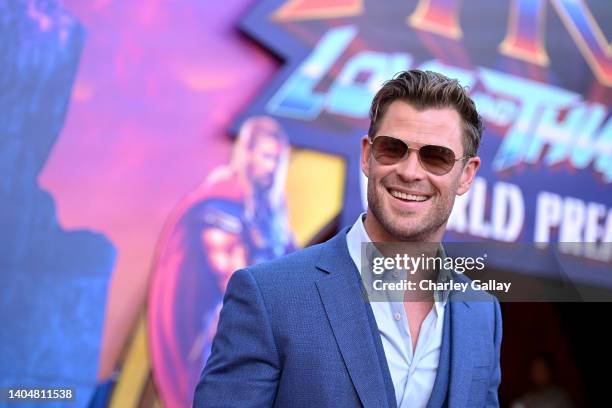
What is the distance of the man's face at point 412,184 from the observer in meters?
1.78

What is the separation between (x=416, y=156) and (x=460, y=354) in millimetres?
467

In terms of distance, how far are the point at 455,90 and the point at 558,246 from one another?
3.18 metres

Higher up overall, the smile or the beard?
the smile

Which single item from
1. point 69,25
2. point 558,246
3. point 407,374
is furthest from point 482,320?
point 558,246

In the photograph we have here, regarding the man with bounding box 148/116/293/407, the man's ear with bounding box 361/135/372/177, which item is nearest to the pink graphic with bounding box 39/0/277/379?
the man with bounding box 148/116/293/407

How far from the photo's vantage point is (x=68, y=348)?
11.7 ft

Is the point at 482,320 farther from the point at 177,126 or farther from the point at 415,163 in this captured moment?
the point at 177,126

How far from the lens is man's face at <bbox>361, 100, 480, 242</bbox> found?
1.78m

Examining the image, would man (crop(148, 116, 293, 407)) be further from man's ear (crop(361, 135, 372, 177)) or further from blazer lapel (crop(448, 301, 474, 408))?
blazer lapel (crop(448, 301, 474, 408))

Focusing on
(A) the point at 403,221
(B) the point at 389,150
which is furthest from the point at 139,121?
(A) the point at 403,221

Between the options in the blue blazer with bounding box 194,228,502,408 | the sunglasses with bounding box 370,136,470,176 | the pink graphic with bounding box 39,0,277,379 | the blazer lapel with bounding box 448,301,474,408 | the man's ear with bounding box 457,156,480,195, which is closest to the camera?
the blue blazer with bounding box 194,228,502,408

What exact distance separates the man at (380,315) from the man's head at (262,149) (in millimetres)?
2119

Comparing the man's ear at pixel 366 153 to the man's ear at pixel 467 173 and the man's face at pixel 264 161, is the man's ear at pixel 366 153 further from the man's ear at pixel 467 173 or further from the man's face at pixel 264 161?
the man's face at pixel 264 161

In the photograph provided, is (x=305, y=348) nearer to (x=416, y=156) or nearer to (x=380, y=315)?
(x=380, y=315)
